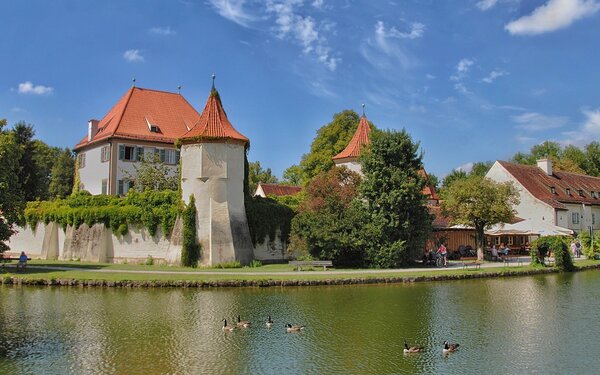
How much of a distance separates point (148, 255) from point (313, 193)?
12.8 meters

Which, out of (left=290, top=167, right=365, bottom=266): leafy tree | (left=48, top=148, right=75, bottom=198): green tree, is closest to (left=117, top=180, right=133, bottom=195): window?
(left=290, top=167, right=365, bottom=266): leafy tree

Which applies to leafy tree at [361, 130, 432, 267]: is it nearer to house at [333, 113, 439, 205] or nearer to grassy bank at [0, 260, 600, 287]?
grassy bank at [0, 260, 600, 287]

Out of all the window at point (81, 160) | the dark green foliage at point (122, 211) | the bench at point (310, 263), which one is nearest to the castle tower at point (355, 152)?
the bench at point (310, 263)

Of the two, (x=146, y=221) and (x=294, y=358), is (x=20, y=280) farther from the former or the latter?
(x=294, y=358)

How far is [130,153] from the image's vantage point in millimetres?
51062

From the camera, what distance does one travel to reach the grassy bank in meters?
27.5

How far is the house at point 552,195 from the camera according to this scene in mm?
54781

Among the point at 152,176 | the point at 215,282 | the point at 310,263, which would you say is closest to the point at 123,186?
the point at 152,176

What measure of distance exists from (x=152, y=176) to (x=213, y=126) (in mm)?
12095

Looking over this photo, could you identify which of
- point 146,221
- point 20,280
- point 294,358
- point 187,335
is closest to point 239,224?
point 146,221

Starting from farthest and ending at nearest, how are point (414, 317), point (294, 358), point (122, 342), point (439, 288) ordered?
point (439, 288) < point (414, 317) < point (122, 342) < point (294, 358)

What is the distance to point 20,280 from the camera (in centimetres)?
2881

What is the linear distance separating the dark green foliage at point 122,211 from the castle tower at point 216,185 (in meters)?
2.11

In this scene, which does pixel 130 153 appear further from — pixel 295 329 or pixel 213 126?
pixel 295 329
